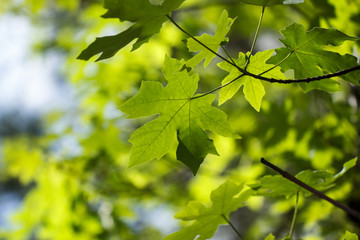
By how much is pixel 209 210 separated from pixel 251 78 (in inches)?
13.2

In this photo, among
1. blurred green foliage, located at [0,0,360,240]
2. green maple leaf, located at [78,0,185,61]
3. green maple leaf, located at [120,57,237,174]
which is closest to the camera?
green maple leaf, located at [78,0,185,61]

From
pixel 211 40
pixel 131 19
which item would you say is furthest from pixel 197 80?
pixel 131 19

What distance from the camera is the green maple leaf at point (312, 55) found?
0.75 metres

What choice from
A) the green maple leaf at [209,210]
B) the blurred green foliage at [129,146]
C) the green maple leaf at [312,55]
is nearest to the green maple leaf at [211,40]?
the green maple leaf at [312,55]

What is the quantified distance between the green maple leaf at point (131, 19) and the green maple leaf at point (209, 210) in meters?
0.39

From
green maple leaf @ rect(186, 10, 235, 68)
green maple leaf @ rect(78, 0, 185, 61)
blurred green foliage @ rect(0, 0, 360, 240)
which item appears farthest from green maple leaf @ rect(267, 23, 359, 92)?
blurred green foliage @ rect(0, 0, 360, 240)

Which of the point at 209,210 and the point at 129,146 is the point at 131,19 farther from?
the point at 129,146

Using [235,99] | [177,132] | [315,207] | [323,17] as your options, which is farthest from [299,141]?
[177,132]

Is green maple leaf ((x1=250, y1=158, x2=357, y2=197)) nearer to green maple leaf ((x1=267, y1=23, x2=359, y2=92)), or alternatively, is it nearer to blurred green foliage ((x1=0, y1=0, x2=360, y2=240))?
green maple leaf ((x1=267, y1=23, x2=359, y2=92))

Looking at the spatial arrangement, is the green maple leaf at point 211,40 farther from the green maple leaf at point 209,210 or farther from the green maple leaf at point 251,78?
the green maple leaf at point 209,210

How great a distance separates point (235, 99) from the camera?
95.3 inches

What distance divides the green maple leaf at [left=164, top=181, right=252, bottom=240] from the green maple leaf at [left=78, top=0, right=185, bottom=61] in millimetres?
390

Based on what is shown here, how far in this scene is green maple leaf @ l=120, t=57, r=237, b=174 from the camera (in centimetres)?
79

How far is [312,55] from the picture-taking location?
793 mm
